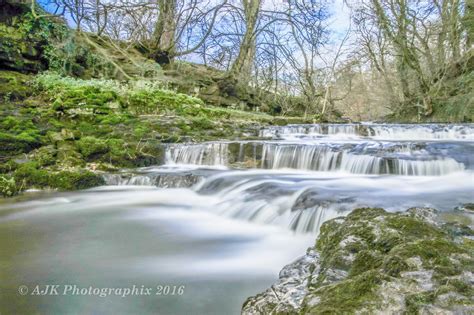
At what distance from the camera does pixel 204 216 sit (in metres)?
4.79

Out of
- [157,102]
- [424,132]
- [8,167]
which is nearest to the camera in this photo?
[8,167]

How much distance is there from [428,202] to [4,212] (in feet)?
17.8

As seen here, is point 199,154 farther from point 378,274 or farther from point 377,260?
point 378,274

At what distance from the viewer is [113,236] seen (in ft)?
12.6

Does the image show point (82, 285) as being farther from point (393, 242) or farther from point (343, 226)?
point (393, 242)

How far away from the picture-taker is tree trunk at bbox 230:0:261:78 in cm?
1327

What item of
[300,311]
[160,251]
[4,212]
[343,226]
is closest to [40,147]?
[4,212]

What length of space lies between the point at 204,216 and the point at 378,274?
3486mm

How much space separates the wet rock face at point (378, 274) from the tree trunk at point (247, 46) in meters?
11.6

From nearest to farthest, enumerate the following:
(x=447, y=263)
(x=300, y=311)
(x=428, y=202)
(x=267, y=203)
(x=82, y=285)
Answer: (x=300, y=311) < (x=447, y=263) < (x=82, y=285) < (x=428, y=202) < (x=267, y=203)

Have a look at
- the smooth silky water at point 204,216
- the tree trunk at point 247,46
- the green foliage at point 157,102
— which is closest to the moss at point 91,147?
the smooth silky water at point 204,216

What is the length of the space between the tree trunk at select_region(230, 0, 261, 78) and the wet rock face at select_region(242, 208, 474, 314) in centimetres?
1157

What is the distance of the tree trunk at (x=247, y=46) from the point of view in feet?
43.5

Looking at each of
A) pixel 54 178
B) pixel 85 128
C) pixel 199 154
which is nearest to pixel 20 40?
pixel 85 128
